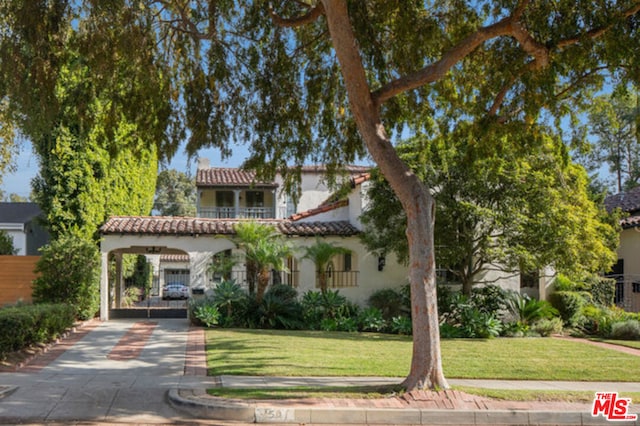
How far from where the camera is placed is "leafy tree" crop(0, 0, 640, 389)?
381 inches

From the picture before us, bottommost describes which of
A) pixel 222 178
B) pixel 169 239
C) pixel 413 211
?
pixel 169 239

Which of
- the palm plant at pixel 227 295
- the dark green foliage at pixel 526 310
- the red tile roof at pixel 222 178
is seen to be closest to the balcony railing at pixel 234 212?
the red tile roof at pixel 222 178

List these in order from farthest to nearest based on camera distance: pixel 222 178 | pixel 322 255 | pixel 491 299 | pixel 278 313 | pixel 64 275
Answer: pixel 222 178, pixel 491 299, pixel 322 255, pixel 278 313, pixel 64 275

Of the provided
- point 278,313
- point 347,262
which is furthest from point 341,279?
point 278,313

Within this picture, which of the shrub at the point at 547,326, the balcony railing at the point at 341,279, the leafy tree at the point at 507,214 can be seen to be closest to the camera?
the leafy tree at the point at 507,214

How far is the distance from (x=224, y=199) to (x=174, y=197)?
22.0 m

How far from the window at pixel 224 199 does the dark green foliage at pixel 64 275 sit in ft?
62.4

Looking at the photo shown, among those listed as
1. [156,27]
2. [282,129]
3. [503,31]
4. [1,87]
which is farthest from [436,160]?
[1,87]

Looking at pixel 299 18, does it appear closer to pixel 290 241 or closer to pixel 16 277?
pixel 290 241

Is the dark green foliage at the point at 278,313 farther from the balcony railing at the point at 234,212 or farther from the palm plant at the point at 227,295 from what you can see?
the balcony railing at the point at 234,212

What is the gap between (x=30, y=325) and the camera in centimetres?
1251

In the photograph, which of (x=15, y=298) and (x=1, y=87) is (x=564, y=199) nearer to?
(x=1, y=87)

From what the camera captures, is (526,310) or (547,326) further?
(526,310)

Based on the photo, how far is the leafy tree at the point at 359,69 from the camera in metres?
9.69
